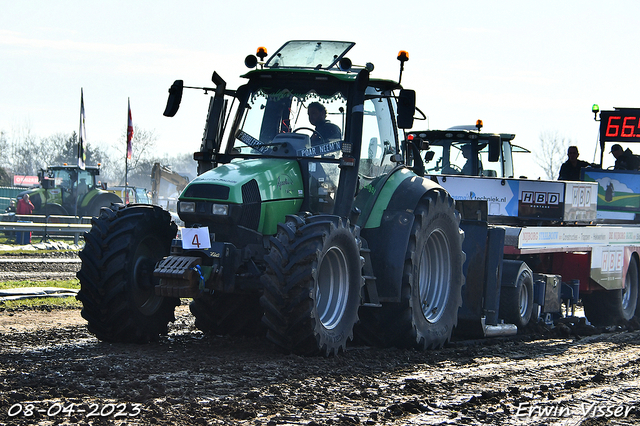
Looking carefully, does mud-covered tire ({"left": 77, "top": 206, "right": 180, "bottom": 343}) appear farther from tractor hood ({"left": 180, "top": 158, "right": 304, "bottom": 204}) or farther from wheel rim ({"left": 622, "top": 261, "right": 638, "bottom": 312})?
wheel rim ({"left": 622, "top": 261, "right": 638, "bottom": 312})

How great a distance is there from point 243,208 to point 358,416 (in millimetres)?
2719

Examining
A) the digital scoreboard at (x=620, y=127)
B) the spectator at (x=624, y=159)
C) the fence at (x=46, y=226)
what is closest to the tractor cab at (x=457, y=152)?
the spectator at (x=624, y=159)

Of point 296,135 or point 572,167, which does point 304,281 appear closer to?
point 296,135

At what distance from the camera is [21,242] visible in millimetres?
25375

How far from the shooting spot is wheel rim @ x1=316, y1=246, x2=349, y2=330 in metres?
7.53

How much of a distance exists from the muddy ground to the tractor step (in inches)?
22.0

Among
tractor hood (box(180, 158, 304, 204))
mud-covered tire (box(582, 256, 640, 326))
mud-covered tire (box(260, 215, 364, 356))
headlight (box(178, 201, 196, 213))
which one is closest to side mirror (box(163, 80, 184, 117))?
tractor hood (box(180, 158, 304, 204))

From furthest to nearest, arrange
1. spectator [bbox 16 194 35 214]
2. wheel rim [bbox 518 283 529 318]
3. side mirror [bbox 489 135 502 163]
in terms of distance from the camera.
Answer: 1. spectator [bbox 16 194 35 214]
2. side mirror [bbox 489 135 502 163]
3. wheel rim [bbox 518 283 529 318]

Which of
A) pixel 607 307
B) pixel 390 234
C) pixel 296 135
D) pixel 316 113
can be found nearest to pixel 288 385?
pixel 390 234

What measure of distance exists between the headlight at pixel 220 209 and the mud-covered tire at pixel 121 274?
2.65ft

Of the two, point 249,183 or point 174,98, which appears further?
point 174,98

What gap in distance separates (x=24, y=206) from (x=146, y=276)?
24.9 meters

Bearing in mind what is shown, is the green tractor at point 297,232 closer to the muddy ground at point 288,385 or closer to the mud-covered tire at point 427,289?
the mud-covered tire at point 427,289

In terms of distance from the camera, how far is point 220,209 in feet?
24.4
